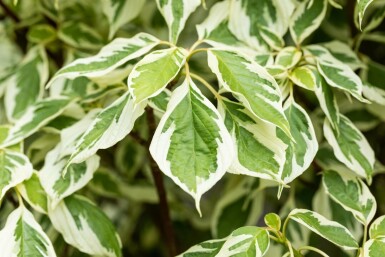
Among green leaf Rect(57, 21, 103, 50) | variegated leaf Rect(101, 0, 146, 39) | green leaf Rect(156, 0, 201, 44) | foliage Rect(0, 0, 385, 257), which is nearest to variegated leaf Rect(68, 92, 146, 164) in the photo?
foliage Rect(0, 0, 385, 257)

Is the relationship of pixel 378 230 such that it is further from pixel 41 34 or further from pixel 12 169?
pixel 41 34

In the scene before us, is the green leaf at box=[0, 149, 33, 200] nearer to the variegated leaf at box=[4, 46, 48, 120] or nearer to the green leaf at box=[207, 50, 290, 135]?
the variegated leaf at box=[4, 46, 48, 120]

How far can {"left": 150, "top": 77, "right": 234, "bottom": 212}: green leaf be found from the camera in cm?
62

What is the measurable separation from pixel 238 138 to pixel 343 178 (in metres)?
0.20

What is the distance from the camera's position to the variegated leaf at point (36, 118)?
822 millimetres

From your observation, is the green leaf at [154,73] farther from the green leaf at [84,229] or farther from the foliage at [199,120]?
the green leaf at [84,229]

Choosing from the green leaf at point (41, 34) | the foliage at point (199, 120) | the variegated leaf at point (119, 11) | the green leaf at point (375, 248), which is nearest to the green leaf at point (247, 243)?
the foliage at point (199, 120)

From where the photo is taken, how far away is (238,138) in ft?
2.28

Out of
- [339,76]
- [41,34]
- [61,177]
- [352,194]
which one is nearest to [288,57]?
[339,76]

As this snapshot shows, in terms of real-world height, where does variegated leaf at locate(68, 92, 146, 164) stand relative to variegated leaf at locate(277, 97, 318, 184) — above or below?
above

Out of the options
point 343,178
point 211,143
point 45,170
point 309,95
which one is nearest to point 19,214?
point 45,170

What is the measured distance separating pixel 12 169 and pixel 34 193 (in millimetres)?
42

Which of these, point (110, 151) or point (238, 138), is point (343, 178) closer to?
point (238, 138)

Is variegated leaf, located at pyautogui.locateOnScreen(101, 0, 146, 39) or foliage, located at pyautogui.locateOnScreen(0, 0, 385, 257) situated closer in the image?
foliage, located at pyautogui.locateOnScreen(0, 0, 385, 257)
